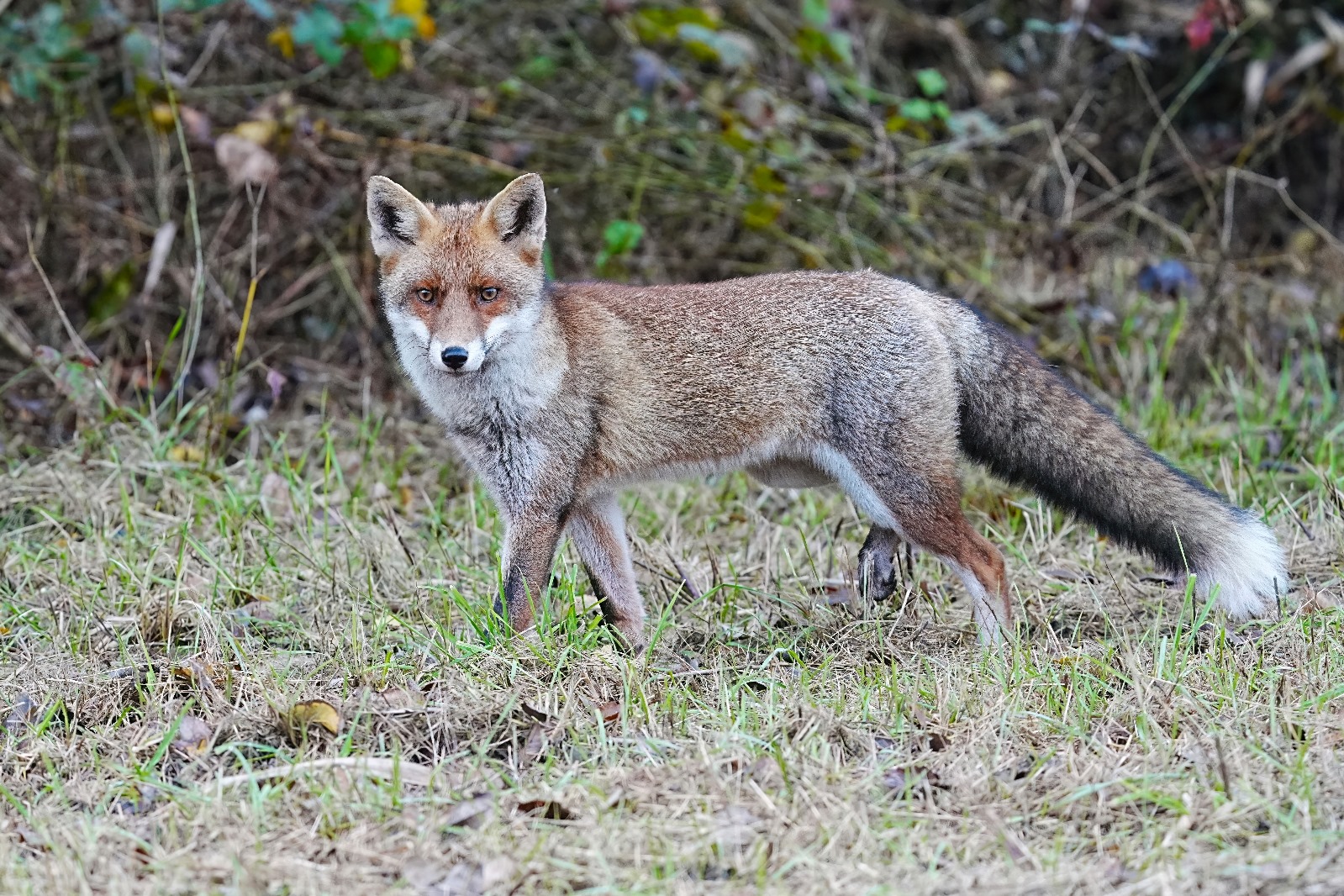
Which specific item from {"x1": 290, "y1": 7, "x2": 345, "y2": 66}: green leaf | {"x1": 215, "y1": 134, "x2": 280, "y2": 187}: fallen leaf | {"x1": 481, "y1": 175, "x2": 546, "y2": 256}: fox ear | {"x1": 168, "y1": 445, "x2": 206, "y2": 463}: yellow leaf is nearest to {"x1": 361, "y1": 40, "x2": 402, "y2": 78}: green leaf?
{"x1": 290, "y1": 7, "x2": 345, "y2": 66}: green leaf

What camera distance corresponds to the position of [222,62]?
324 inches

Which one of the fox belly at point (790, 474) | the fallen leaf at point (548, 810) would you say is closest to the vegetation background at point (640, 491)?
the fallen leaf at point (548, 810)

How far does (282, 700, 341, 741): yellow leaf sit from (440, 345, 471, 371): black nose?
111cm

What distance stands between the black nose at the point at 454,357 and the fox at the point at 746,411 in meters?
0.16

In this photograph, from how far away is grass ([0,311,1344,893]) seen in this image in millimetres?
3297

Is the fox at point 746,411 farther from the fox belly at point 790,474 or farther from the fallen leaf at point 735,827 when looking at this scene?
the fallen leaf at point 735,827

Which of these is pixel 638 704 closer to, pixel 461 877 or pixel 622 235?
pixel 461 877

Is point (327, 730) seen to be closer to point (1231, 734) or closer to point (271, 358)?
point (1231, 734)

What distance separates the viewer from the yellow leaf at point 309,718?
4.01 meters

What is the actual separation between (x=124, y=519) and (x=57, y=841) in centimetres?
272

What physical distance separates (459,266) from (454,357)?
0.42 metres

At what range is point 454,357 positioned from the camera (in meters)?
4.43

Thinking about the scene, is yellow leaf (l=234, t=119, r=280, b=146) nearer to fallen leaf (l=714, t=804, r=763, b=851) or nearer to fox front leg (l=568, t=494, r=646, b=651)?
fox front leg (l=568, t=494, r=646, b=651)

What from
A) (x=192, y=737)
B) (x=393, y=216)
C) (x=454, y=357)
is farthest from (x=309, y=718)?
(x=393, y=216)
